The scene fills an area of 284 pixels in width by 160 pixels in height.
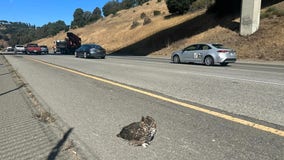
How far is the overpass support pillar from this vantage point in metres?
33.6

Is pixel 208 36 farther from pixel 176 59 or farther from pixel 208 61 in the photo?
pixel 208 61

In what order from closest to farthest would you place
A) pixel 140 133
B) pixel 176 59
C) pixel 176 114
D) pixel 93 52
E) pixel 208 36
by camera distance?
1. pixel 140 133
2. pixel 176 114
3. pixel 176 59
4. pixel 93 52
5. pixel 208 36

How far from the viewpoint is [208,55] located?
23625 millimetres

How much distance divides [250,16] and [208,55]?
12.3 metres

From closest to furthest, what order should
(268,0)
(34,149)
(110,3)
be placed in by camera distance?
(34,149)
(268,0)
(110,3)

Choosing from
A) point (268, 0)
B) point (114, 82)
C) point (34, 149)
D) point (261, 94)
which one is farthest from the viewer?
point (268, 0)

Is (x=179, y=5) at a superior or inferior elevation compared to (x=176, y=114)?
superior

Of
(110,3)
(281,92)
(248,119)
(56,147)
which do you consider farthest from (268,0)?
(110,3)

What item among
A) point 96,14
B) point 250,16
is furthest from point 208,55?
point 96,14

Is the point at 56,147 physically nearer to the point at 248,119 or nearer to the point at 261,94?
the point at 248,119

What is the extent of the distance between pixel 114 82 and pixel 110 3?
14600cm

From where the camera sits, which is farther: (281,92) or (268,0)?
(268,0)

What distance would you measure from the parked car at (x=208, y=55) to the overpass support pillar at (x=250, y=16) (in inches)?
441

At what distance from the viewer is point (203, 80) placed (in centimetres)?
1391
